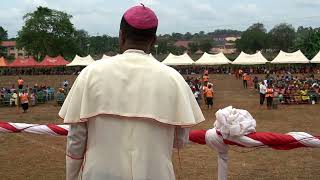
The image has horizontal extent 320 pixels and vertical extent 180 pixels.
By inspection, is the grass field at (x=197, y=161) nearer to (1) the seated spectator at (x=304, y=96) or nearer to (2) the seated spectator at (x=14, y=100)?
(1) the seated spectator at (x=304, y=96)

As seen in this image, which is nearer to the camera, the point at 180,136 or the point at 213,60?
the point at 180,136

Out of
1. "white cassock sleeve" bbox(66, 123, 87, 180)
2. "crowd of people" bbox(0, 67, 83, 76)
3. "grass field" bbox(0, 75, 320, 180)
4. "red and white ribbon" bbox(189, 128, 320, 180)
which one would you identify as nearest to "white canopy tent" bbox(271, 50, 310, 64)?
Answer: "grass field" bbox(0, 75, 320, 180)

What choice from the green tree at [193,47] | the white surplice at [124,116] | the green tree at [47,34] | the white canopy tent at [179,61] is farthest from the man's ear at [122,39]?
the green tree at [193,47]

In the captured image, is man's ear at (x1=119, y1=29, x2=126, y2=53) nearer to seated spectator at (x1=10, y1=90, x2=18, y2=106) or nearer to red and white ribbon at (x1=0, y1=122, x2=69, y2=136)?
red and white ribbon at (x1=0, y1=122, x2=69, y2=136)

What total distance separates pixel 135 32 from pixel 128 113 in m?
0.44

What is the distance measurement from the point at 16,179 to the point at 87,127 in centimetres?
647

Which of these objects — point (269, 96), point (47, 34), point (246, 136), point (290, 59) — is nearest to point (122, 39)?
point (246, 136)

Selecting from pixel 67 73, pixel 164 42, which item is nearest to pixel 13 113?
pixel 67 73

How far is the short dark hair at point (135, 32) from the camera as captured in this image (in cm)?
251

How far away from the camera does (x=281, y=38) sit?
113m

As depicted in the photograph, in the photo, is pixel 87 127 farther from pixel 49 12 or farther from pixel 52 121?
pixel 49 12

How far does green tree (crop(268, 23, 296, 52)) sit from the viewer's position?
112500 mm

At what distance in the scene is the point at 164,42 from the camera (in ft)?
392

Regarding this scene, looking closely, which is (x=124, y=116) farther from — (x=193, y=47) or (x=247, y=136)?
(x=193, y=47)
